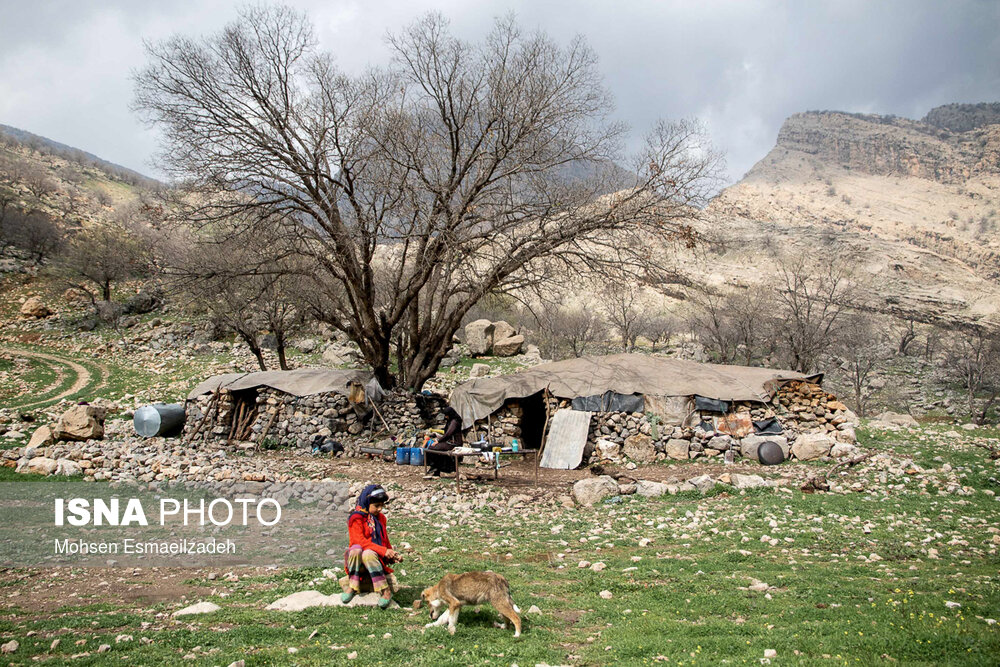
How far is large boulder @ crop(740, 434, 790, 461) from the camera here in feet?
50.5

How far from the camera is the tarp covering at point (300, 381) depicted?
18.7 metres

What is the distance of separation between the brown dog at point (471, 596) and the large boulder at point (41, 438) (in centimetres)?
1667

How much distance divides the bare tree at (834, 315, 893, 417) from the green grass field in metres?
29.9

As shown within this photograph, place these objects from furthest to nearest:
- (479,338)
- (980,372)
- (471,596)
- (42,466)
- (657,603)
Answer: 1. (479,338)
2. (980,372)
3. (42,466)
4. (657,603)
5. (471,596)

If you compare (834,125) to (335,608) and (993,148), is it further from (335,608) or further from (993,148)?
(335,608)

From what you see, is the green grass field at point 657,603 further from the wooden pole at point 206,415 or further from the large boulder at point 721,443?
the wooden pole at point 206,415

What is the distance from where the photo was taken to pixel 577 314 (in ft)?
154

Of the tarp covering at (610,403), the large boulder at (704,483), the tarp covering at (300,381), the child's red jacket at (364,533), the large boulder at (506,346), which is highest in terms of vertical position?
the large boulder at (506,346)

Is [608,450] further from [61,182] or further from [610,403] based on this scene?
[61,182]

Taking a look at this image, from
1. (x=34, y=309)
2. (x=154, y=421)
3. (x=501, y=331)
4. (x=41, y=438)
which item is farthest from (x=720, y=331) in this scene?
(x=34, y=309)

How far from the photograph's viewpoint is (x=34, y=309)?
4097 centimetres

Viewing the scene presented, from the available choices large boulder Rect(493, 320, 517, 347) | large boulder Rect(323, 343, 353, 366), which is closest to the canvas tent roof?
large boulder Rect(323, 343, 353, 366)

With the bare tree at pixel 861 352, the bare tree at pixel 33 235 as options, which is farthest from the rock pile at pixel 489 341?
the bare tree at pixel 33 235

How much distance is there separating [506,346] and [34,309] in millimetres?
34438
